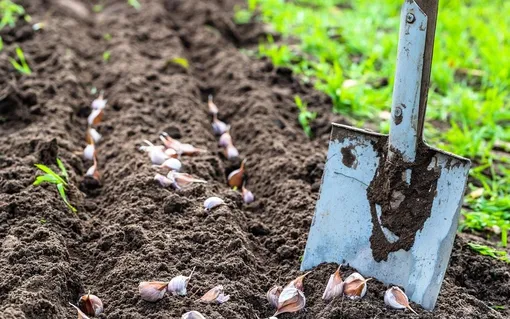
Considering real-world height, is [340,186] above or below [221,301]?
above

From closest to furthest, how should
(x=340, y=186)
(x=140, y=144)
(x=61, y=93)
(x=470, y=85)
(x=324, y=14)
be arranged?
(x=340, y=186)
(x=140, y=144)
(x=61, y=93)
(x=470, y=85)
(x=324, y=14)

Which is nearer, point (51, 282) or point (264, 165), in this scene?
point (51, 282)

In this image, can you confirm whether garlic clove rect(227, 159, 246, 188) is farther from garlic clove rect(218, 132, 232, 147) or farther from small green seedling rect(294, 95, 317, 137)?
small green seedling rect(294, 95, 317, 137)

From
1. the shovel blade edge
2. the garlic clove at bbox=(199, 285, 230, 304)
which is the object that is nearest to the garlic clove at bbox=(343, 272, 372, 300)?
the shovel blade edge

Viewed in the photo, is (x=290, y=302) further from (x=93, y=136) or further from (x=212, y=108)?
(x=212, y=108)

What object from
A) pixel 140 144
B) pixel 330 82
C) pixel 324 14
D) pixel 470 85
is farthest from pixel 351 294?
pixel 324 14

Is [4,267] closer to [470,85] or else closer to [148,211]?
[148,211]

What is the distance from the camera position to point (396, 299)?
2812mm

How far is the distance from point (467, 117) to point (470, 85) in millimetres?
548

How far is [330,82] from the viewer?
4848 millimetres

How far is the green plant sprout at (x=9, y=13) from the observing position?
5391mm

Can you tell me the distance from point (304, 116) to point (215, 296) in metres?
1.84

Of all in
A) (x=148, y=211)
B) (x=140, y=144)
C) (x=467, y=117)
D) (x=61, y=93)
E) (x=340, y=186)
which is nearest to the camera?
(x=340, y=186)

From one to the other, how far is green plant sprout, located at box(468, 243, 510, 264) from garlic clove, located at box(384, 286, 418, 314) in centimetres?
61
